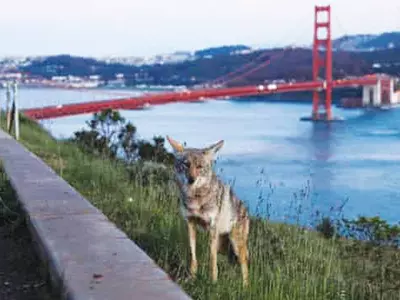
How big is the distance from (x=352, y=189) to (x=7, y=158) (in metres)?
12.6

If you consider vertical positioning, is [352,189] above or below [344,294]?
below

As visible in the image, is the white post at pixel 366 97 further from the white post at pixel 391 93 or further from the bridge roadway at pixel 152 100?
the bridge roadway at pixel 152 100

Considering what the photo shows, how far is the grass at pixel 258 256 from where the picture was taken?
122 inches

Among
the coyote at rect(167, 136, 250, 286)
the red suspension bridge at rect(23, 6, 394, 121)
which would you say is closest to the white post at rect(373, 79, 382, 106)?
the red suspension bridge at rect(23, 6, 394, 121)

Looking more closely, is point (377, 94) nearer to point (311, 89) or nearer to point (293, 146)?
point (311, 89)

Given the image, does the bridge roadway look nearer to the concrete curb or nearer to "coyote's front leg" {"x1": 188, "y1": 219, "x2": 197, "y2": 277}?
the concrete curb

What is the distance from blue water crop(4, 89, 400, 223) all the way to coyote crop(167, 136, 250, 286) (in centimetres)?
132

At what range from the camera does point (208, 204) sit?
10.5 ft

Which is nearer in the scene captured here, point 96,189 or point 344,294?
point 344,294

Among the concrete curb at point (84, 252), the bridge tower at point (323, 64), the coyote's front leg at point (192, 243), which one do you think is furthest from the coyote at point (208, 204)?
the bridge tower at point (323, 64)

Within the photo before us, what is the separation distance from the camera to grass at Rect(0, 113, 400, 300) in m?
3.09

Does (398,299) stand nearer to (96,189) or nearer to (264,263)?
(264,263)

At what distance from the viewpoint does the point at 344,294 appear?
3.36m

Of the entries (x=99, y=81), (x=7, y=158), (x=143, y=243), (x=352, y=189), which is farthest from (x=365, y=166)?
(x=143, y=243)
